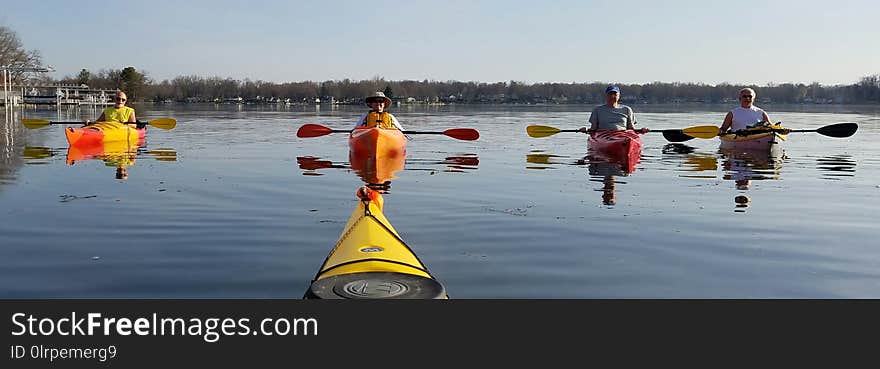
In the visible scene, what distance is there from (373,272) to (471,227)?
3.56 m

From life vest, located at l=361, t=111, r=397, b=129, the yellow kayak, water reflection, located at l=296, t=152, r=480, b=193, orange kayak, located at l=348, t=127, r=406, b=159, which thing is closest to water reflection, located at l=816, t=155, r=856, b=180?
water reflection, located at l=296, t=152, r=480, b=193

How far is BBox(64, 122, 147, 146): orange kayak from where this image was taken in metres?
18.2

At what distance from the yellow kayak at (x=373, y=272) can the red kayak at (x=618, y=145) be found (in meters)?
11.4

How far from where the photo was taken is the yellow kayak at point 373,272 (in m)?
4.54

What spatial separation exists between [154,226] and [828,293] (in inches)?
255

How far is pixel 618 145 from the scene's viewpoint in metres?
17.0

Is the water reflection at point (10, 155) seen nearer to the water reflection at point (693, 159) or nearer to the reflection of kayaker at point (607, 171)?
the reflection of kayaker at point (607, 171)

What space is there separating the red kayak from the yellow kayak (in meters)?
11.4

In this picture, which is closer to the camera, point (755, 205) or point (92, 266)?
point (92, 266)

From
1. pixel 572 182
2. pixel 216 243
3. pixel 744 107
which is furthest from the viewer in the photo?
pixel 744 107

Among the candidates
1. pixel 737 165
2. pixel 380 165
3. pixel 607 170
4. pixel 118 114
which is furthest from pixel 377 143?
pixel 118 114

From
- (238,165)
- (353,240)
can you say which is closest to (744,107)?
(238,165)
